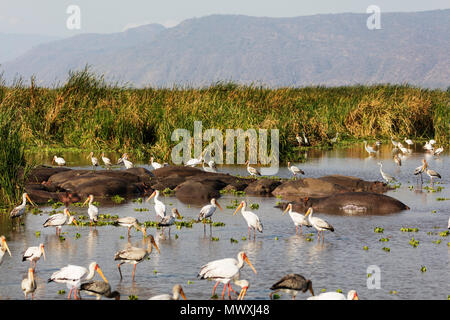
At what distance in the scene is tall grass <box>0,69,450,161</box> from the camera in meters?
27.8

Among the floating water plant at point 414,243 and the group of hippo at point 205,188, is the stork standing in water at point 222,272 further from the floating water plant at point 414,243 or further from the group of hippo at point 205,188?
the group of hippo at point 205,188

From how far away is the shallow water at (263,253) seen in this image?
32.7 feet

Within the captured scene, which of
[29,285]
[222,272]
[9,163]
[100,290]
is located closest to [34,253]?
[29,285]

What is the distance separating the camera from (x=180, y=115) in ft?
88.5

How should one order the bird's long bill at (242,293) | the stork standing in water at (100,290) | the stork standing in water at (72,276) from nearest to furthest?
the stork standing in water at (100,290) → the bird's long bill at (242,293) → the stork standing in water at (72,276)

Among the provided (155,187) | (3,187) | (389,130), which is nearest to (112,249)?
(3,187)

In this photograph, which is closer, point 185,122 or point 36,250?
point 36,250

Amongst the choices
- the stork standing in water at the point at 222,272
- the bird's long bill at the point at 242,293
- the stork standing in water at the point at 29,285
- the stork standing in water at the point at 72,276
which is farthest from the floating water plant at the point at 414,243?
the stork standing in water at the point at 29,285

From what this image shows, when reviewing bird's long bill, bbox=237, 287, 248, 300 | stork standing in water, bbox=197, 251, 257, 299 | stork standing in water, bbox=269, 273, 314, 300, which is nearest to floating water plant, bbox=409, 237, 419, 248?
stork standing in water, bbox=269, 273, 314, 300

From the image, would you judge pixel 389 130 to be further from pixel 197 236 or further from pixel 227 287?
pixel 227 287

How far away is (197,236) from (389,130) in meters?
Answer: 26.9

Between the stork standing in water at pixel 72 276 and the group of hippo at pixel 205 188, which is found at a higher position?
the stork standing in water at pixel 72 276

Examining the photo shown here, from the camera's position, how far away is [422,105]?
127ft
